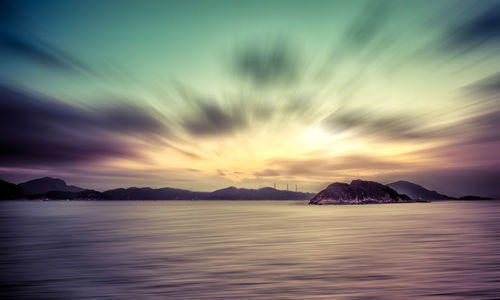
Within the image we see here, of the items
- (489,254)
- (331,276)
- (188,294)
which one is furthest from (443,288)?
(489,254)

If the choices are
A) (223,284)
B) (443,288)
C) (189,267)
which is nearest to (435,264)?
(443,288)

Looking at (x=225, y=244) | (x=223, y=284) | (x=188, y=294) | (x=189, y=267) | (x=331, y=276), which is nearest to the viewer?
(x=188, y=294)

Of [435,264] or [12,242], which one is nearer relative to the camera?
[435,264]

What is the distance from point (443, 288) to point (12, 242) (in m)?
47.5

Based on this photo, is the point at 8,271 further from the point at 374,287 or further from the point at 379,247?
the point at 379,247

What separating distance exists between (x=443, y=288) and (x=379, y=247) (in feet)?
56.5

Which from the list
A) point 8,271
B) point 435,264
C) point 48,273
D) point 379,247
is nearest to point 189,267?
point 48,273

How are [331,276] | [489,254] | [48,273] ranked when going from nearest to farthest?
[331,276] → [48,273] → [489,254]

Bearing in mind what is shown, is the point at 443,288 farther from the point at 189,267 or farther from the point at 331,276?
the point at 189,267

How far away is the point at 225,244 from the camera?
37688 millimetres

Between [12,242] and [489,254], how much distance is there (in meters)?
54.5

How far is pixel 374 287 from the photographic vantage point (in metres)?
17.3

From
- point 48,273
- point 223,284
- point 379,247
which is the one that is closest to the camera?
point 223,284

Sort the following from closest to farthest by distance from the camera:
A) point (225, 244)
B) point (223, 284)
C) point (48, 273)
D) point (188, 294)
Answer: point (188, 294) < point (223, 284) < point (48, 273) < point (225, 244)
